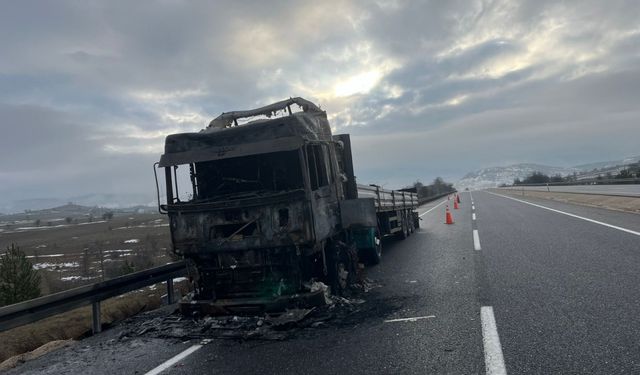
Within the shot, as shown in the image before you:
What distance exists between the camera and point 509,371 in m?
3.77

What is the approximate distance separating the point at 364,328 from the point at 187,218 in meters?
3.06

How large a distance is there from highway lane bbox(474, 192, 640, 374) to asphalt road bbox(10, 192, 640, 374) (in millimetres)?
13

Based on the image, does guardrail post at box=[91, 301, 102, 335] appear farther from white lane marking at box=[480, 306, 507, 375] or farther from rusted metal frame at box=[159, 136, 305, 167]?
white lane marking at box=[480, 306, 507, 375]

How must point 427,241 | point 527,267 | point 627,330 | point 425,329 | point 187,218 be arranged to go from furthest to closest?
point 427,241
point 527,267
point 187,218
point 425,329
point 627,330

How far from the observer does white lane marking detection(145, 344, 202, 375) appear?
15.3ft

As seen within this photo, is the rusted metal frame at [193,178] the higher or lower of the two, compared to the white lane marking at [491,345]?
higher

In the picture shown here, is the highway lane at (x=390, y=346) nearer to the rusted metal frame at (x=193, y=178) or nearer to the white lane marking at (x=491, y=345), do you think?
the white lane marking at (x=491, y=345)

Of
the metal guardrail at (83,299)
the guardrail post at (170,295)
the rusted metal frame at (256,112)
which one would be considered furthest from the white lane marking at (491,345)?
the guardrail post at (170,295)

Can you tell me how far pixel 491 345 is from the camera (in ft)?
14.5

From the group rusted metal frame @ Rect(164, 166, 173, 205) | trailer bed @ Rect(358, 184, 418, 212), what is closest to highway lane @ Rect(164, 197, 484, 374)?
rusted metal frame @ Rect(164, 166, 173, 205)

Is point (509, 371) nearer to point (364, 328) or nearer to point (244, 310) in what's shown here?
point (364, 328)

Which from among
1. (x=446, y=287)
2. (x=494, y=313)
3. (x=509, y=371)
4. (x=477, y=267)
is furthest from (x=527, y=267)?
(x=509, y=371)

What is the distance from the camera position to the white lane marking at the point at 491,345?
3.84 metres

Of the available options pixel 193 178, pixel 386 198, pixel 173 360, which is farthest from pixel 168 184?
pixel 386 198
